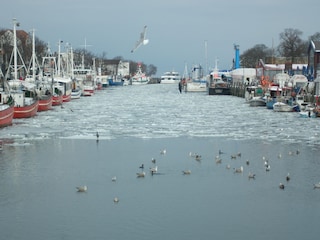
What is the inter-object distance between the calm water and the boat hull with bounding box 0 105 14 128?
0.74m

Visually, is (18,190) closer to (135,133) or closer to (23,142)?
(23,142)

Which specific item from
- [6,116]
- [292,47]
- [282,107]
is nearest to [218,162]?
[6,116]

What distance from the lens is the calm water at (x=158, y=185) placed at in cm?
1518

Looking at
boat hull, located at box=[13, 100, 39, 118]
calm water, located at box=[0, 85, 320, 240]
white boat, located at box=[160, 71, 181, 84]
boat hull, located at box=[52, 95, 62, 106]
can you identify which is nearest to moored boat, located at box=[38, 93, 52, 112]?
boat hull, located at box=[52, 95, 62, 106]

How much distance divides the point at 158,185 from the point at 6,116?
18846 millimetres

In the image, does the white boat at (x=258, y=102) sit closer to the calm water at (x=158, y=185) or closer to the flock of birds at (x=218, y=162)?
the calm water at (x=158, y=185)

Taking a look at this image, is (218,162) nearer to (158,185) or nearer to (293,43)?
(158,185)

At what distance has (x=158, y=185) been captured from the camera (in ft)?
65.2

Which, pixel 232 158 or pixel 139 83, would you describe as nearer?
pixel 232 158

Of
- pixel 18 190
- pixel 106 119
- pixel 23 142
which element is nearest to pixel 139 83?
pixel 106 119

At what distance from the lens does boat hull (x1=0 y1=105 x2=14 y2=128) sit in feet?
117

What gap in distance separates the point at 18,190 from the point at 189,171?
5948 millimetres

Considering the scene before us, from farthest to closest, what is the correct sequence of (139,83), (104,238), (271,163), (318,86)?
(139,83) < (318,86) < (271,163) < (104,238)

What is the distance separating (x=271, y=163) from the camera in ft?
78.3
